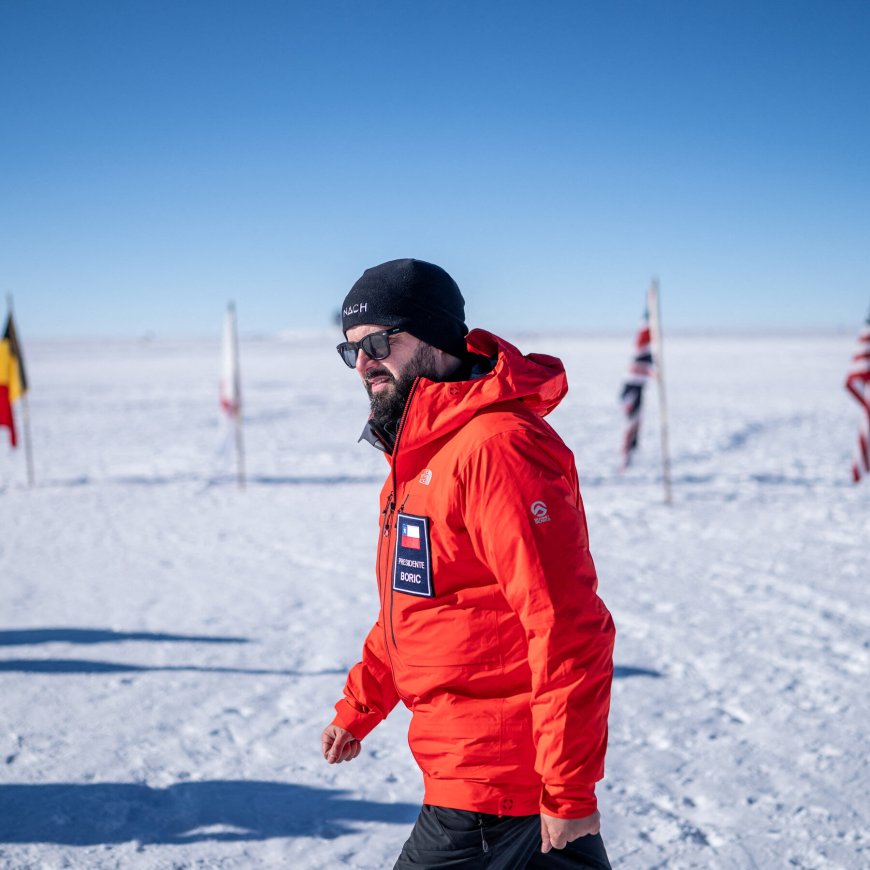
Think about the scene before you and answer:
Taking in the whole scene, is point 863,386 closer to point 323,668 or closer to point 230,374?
point 323,668

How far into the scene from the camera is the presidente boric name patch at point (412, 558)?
62.4 inches

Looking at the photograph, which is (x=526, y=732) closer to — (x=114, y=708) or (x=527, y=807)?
(x=527, y=807)

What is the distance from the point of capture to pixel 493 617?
1.56 metres

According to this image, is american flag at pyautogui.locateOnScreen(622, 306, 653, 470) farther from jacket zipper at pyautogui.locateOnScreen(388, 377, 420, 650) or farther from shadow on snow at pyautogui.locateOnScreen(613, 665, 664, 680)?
jacket zipper at pyautogui.locateOnScreen(388, 377, 420, 650)

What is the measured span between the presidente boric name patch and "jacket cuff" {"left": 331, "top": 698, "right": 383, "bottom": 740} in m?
0.53

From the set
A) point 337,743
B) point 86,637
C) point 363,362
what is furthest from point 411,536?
point 86,637

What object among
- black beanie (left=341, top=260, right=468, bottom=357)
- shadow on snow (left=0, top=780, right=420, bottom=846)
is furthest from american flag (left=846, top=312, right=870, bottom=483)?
black beanie (left=341, top=260, right=468, bottom=357)

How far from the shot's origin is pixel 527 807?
1570mm

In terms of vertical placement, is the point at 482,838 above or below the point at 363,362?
below

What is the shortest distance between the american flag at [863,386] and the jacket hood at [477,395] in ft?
26.4

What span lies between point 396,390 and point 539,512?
0.55 metres

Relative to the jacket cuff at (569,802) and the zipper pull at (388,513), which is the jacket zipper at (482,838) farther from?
the zipper pull at (388,513)

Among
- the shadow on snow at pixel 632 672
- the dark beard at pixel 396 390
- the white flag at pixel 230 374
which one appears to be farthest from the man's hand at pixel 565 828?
the white flag at pixel 230 374

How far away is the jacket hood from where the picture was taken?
1.55 metres
